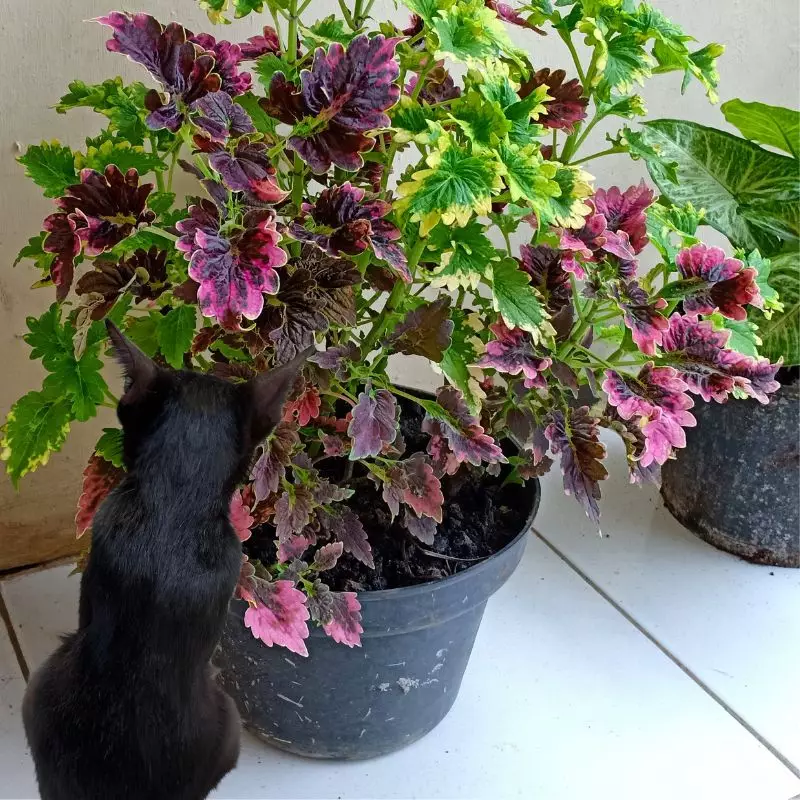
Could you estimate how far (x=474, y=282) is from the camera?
29.3 inches

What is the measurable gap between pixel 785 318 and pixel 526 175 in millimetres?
787

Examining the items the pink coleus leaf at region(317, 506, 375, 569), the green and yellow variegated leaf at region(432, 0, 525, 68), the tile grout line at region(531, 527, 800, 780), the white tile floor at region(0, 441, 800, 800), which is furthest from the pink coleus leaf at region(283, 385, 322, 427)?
the tile grout line at region(531, 527, 800, 780)

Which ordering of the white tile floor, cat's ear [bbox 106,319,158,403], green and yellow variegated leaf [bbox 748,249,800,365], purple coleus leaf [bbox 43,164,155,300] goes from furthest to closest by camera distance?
green and yellow variegated leaf [bbox 748,249,800,365] < the white tile floor < purple coleus leaf [bbox 43,164,155,300] < cat's ear [bbox 106,319,158,403]

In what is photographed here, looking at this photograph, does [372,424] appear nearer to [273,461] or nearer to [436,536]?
[273,461]

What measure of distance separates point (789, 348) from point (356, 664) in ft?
2.70

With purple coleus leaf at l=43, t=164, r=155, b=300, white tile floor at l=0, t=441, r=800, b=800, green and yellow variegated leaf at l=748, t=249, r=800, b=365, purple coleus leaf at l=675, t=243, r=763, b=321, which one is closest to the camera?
purple coleus leaf at l=43, t=164, r=155, b=300

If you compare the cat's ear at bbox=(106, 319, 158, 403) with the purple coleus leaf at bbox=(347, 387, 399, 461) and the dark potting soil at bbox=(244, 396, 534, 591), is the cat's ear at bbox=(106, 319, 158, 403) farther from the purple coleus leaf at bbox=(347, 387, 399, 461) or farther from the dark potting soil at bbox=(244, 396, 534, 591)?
the dark potting soil at bbox=(244, 396, 534, 591)

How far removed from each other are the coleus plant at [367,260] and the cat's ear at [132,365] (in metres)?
0.07

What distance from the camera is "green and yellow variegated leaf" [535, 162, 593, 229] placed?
0.70m

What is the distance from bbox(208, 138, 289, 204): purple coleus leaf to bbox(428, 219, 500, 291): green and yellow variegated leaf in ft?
0.51

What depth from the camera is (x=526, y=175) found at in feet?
2.19

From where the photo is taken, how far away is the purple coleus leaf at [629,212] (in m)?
0.89

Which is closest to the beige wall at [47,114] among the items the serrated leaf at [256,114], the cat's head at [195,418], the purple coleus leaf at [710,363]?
the serrated leaf at [256,114]

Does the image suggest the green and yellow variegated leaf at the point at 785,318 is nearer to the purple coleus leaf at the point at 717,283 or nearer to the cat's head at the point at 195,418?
the purple coleus leaf at the point at 717,283
